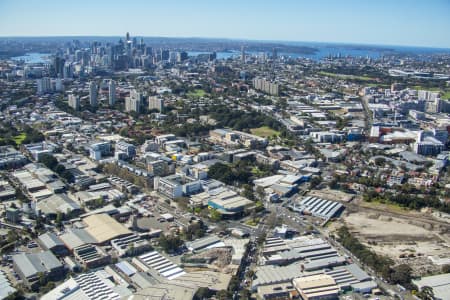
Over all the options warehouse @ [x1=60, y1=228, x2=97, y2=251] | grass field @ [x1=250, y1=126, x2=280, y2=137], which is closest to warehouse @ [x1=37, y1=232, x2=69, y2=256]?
warehouse @ [x1=60, y1=228, x2=97, y2=251]

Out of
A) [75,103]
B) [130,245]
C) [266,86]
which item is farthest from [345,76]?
[130,245]

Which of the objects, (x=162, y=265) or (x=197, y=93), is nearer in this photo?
(x=162, y=265)

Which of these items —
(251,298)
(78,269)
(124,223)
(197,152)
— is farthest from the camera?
(197,152)

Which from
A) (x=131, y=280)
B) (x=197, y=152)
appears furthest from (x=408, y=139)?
(x=131, y=280)

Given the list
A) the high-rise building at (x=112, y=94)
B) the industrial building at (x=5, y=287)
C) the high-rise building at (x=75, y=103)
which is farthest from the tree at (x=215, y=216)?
the high-rise building at (x=112, y=94)

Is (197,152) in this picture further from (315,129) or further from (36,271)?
(36,271)

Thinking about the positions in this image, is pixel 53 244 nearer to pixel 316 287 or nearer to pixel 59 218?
pixel 59 218

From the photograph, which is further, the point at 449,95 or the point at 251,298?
the point at 449,95

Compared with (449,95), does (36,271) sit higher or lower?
lower
